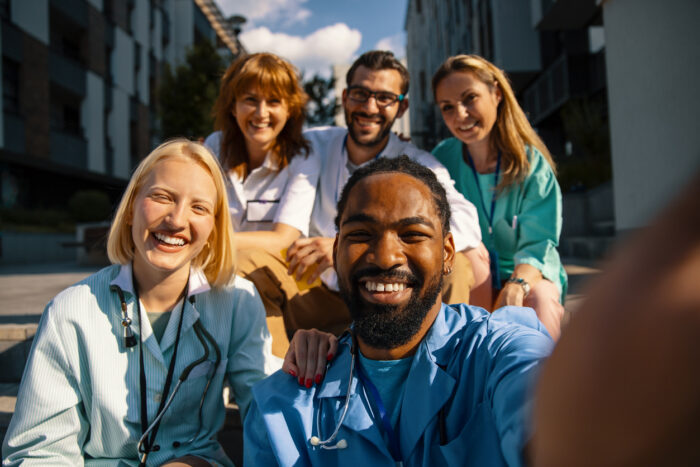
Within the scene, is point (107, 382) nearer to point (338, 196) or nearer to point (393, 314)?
point (393, 314)

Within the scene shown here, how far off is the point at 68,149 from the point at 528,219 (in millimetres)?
19872

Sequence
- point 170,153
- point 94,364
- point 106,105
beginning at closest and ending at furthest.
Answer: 1. point 94,364
2. point 170,153
3. point 106,105

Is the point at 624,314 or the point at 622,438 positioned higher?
the point at 624,314

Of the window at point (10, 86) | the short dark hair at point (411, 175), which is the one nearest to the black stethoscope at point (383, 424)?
the short dark hair at point (411, 175)

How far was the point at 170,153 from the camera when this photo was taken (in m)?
2.11

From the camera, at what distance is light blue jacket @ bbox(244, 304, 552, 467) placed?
4.24 feet

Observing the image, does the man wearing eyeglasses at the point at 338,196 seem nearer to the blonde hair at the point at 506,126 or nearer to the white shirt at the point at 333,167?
the white shirt at the point at 333,167

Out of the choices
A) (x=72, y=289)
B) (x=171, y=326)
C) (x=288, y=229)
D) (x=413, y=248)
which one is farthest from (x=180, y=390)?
(x=288, y=229)

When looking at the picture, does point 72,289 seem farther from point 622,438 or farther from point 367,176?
point 622,438

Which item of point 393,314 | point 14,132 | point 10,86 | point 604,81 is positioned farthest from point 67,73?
point 393,314

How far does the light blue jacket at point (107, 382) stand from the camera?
1.67 metres

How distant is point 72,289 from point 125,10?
2507cm

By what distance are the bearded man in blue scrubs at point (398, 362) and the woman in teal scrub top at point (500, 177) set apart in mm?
1120

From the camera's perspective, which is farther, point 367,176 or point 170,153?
point 170,153
